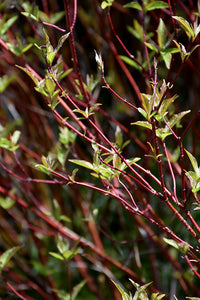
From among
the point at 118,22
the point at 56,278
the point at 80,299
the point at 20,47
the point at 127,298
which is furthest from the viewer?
the point at 118,22

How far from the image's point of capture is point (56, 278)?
186cm

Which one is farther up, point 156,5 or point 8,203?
point 156,5

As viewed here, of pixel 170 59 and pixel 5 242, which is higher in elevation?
pixel 170 59

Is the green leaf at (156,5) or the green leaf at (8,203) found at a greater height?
the green leaf at (156,5)

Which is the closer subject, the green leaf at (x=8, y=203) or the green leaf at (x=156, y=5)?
the green leaf at (x=156, y=5)

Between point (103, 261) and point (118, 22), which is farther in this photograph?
point (118, 22)

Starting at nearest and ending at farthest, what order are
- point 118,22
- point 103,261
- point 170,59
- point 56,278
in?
point 170,59 < point 103,261 < point 56,278 < point 118,22

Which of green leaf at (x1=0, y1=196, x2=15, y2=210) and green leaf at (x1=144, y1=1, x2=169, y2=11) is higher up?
green leaf at (x1=144, y1=1, x2=169, y2=11)

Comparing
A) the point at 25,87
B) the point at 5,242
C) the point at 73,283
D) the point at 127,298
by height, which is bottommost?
the point at 73,283

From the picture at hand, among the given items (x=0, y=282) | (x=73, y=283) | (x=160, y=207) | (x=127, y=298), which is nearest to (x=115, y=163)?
(x=127, y=298)

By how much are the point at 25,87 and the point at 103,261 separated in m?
0.84

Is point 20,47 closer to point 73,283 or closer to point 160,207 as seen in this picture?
point 160,207

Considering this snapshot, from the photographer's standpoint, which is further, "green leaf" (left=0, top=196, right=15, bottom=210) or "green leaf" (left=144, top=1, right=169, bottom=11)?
"green leaf" (left=0, top=196, right=15, bottom=210)

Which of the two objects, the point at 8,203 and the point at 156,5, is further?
the point at 8,203
